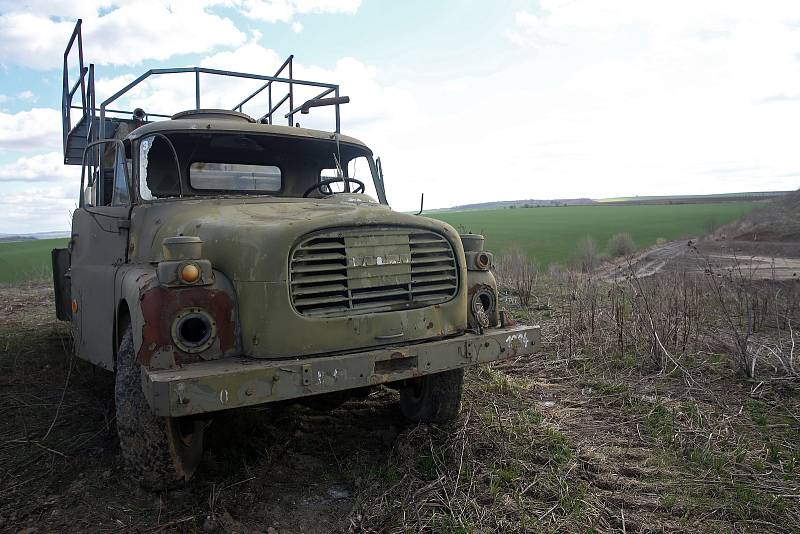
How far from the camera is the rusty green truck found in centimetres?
336

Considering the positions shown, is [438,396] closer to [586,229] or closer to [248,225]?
[248,225]

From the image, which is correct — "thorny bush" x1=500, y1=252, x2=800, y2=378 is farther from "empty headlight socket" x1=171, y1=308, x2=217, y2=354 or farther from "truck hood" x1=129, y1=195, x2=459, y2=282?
"empty headlight socket" x1=171, y1=308, x2=217, y2=354

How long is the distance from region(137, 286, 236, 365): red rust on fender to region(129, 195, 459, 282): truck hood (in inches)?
7.9

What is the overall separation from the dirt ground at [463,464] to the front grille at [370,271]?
1051 millimetres

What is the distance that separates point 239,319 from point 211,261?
417 mm

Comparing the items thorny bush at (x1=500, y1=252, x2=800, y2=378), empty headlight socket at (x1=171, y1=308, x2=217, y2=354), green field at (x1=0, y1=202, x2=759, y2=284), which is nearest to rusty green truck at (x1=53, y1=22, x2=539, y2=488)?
empty headlight socket at (x1=171, y1=308, x2=217, y2=354)

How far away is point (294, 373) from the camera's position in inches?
132

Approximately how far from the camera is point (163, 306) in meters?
3.33

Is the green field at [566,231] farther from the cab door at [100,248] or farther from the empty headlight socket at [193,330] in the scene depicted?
the empty headlight socket at [193,330]

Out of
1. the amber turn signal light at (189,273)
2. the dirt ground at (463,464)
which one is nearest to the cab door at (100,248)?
the dirt ground at (463,464)

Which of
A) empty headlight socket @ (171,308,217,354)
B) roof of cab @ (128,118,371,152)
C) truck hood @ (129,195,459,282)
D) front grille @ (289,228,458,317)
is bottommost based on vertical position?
empty headlight socket @ (171,308,217,354)

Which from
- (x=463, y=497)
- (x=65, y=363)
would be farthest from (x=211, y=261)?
(x=65, y=363)

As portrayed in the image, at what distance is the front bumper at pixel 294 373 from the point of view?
310 centimetres

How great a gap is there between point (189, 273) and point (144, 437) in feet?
3.25
